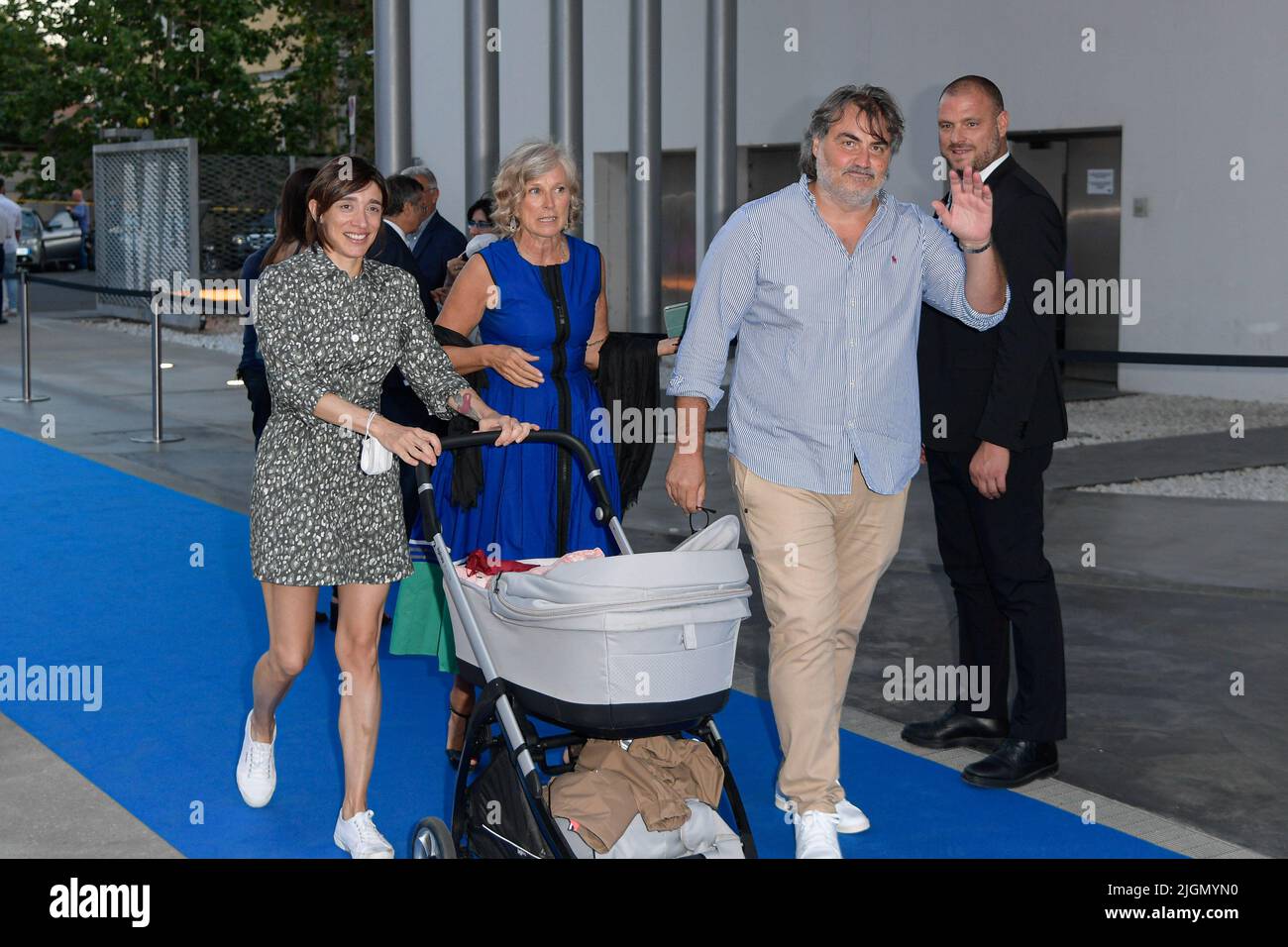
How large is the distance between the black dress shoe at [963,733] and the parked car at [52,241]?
3076cm

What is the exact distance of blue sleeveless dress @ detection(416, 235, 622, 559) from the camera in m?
4.78

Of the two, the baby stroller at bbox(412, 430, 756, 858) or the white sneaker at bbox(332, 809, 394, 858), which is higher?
the baby stroller at bbox(412, 430, 756, 858)

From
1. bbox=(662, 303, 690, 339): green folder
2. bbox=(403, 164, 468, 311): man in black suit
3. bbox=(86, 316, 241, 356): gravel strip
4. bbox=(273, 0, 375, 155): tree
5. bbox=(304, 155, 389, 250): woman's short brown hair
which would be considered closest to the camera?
bbox=(304, 155, 389, 250): woman's short brown hair

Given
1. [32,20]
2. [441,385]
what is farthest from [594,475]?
[32,20]

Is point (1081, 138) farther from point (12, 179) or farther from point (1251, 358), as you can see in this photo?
point (12, 179)

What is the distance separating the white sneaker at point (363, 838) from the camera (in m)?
4.23

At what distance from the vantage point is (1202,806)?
4781mm

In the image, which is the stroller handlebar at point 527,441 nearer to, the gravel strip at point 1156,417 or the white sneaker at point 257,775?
the white sneaker at point 257,775

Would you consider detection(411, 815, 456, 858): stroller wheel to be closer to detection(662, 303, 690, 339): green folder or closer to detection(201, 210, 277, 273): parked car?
detection(662, 303, 690, 339): green folder

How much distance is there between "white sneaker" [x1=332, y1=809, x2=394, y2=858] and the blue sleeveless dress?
0.93 meters

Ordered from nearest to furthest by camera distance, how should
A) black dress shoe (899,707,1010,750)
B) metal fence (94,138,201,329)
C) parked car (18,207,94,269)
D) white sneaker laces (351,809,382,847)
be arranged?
1. white sneaker laces (351,809,382,847)
2. black dress shoe (899,707,1010,750)
3. metal fence (94,138,201,329)
4. parked car (18,207,94,269)

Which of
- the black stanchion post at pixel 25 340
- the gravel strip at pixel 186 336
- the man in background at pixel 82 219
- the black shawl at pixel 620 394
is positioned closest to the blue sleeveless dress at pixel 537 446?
the black shawl at pixel 620 394

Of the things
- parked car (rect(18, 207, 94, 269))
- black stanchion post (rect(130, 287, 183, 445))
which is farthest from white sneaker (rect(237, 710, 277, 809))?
parked car (rect(18, 207, 94, 269))

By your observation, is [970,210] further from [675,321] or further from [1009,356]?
[675,321]
